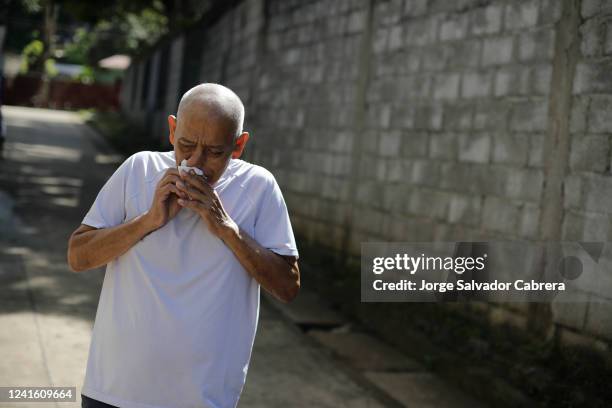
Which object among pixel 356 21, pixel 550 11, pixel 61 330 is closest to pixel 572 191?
pixel 550 11

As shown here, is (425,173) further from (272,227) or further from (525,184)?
(272,227)

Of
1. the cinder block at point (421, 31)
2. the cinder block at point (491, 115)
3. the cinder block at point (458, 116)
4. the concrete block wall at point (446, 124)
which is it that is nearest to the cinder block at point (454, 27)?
the concrete block wall at point (446, 124)

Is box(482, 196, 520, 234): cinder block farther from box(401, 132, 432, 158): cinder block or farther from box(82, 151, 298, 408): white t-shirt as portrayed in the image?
box(82, 151, 298, 408): white t-shirt

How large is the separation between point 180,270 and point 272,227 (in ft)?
1.01

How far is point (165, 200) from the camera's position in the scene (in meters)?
2.20

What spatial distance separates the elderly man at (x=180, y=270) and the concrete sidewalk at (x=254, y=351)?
2.32 metres

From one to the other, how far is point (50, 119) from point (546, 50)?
2726 centimetres

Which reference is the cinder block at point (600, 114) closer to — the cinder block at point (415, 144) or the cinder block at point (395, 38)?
the cinder block at point (415, 144)

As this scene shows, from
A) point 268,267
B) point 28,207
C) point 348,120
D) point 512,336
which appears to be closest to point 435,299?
point 512,336

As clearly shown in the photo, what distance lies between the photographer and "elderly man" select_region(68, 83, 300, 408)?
7.38 feet

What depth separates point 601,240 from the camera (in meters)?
5.07

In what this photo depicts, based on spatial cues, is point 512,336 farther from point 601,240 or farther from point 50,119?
point 50,119

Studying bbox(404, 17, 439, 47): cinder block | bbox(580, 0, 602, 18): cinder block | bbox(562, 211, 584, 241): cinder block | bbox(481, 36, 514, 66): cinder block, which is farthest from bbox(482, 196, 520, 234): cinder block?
bbox(404, 17, 439, 47): cinder block

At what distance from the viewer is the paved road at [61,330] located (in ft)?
16.5
